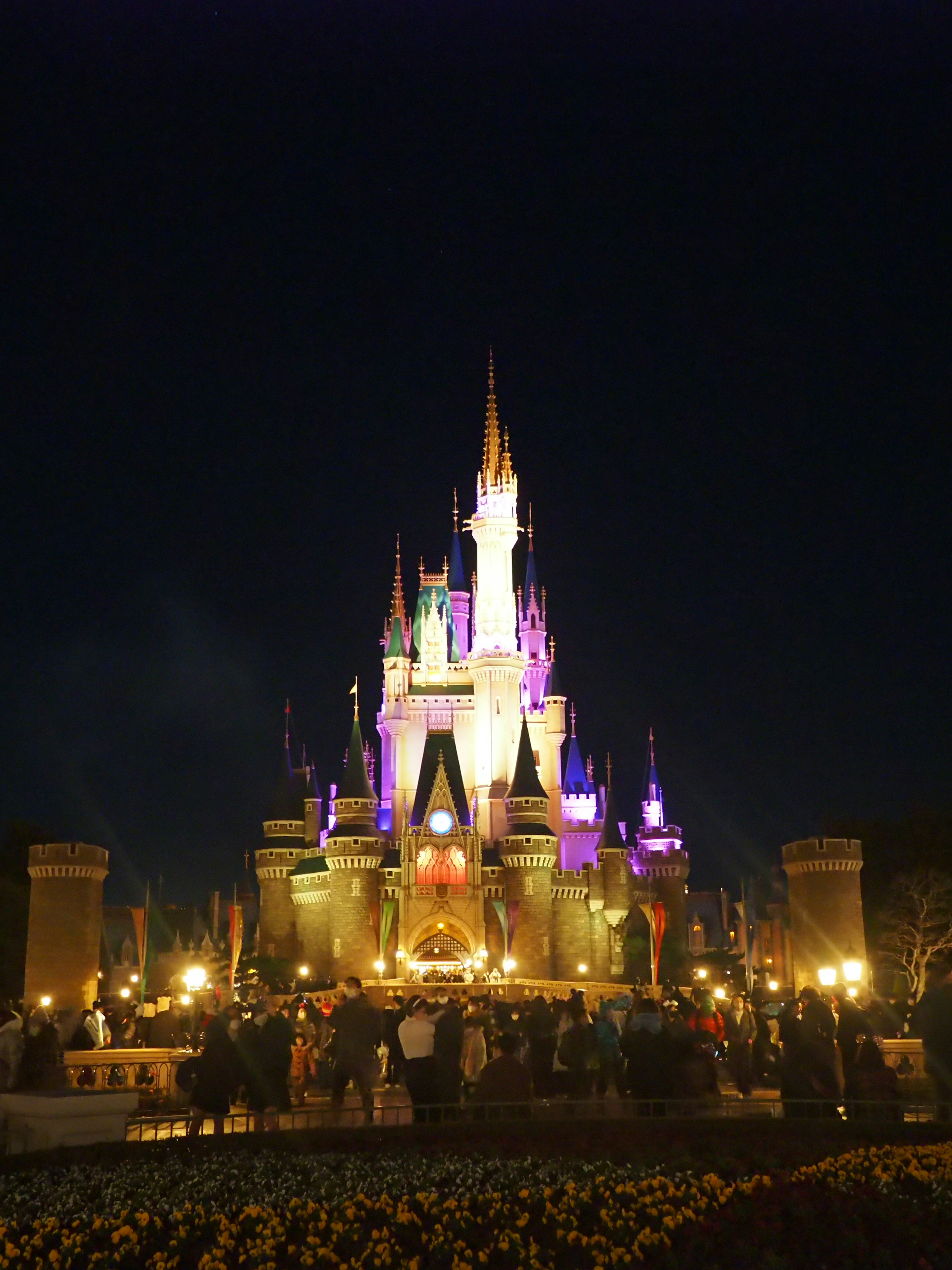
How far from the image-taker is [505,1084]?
16047mm

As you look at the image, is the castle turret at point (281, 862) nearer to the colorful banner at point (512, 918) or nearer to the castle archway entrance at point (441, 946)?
the castle archway entrance at point (441, 946)

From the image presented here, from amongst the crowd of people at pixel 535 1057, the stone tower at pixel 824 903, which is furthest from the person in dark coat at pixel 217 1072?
the stone tower at pixel 824 903

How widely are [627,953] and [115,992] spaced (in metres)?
25.0

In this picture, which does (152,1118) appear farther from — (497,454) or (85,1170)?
(497,454)

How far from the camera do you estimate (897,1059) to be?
78.2 ft

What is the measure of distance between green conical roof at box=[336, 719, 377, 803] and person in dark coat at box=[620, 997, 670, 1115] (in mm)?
56825

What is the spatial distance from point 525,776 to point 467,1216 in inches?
2468

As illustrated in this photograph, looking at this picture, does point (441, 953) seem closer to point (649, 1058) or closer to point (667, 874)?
point (667, 874)

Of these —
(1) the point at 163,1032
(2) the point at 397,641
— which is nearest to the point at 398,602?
(2) the point at 397,641

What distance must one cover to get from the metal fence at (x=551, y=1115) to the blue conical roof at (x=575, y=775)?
73.7m

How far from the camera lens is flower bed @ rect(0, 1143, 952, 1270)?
1138cm

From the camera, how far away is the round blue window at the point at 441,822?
2876 inches

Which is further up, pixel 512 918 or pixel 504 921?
pixel 512 918

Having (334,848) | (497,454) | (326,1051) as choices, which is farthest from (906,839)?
(326,1051)
